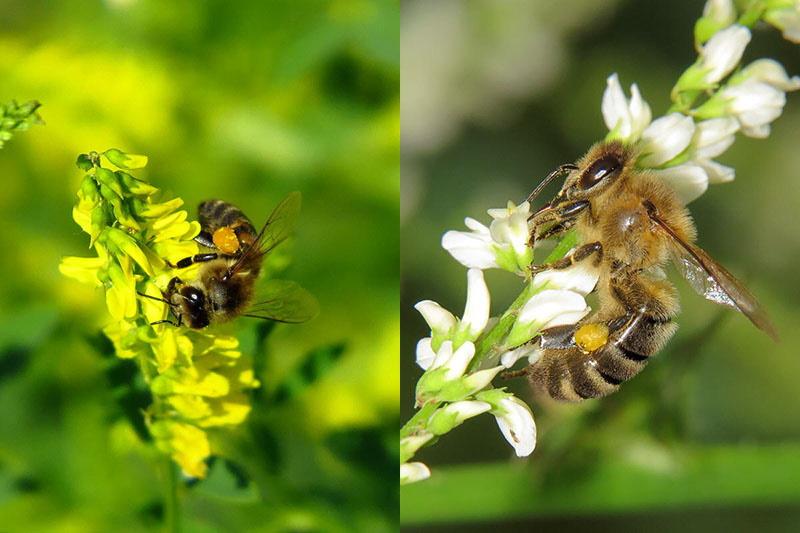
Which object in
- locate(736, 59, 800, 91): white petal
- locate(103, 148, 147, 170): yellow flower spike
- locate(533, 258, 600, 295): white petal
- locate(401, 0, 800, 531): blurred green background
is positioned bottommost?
locate(103, 148, 147, 170): yellow flower spike

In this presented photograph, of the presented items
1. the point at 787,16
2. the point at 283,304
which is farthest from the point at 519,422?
the point at 787,16

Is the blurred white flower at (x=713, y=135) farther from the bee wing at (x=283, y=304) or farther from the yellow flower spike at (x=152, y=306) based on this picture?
the yellow flower spike at (x=152, y=306)

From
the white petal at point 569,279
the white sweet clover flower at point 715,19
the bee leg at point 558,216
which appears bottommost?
the white petal at point 569,279

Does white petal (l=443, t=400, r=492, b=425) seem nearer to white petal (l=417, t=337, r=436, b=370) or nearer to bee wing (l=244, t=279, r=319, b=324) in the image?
white petal (l=417, t=337, r=436, b=370)

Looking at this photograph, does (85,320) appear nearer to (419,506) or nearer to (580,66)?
(419,506)

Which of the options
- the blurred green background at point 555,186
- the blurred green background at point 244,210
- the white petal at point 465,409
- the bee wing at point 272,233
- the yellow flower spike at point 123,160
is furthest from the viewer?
the blurred green background at point 555,186

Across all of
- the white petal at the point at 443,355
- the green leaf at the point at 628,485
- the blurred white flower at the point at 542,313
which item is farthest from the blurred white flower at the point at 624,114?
the green leaf at the point at 628,485

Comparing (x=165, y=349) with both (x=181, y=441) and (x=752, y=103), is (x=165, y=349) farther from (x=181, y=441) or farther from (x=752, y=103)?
(x=752, y=103)

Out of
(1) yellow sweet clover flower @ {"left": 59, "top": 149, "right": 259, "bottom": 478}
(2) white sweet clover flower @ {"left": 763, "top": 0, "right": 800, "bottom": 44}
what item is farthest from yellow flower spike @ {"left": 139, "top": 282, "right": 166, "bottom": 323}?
(2) white sweet clover flower @ {"left": 763, "top": 0, "right": 800, "bottom": 44}
